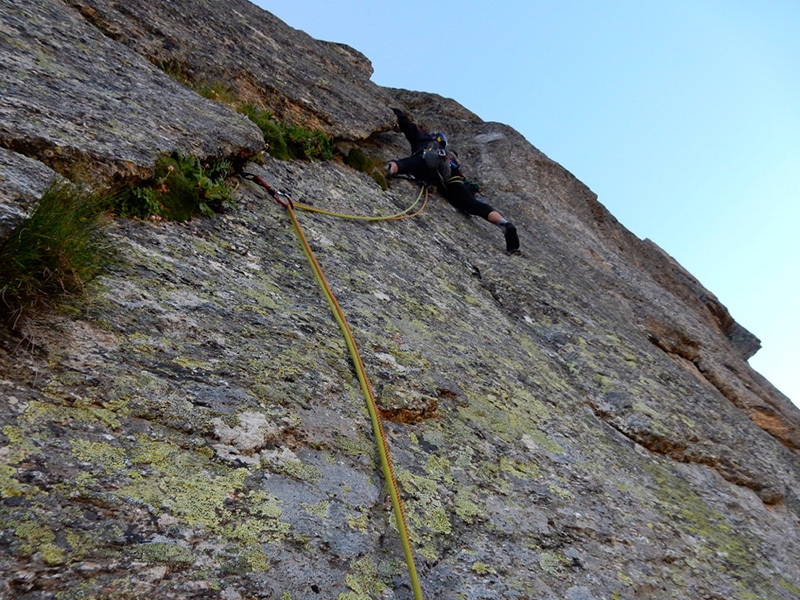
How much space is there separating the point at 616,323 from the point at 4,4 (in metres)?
7.04

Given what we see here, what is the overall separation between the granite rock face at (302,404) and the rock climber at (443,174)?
78 cm

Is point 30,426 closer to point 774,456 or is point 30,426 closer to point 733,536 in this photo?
point 733,536

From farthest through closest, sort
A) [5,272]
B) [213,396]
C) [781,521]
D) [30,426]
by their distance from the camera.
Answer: [781,521], [213,396], [5,272], [30,426]

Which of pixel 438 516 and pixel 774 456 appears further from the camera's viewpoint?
pixel 774 456

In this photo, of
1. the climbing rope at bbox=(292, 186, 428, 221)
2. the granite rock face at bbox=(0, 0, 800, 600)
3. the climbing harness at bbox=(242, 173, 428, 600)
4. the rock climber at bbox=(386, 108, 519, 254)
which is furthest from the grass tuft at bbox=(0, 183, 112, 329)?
the rock climber at bbox=(386, 108, 519, 254)

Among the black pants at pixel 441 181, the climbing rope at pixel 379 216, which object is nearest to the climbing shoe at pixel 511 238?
the black pants at pixel 441 181

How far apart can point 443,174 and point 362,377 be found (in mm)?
5791

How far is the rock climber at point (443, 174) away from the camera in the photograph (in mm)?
8438

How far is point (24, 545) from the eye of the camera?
1.80m

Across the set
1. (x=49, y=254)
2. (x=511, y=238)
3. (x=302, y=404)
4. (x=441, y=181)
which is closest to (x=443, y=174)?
(x=441, y=181)

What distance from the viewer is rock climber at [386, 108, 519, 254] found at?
27.7 feet

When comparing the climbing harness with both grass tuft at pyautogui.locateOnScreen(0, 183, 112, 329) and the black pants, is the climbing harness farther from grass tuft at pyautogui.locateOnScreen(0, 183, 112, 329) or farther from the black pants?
the black pants

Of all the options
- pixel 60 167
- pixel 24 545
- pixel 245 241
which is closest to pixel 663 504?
pixel 245 241

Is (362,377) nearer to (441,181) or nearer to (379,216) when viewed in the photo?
(379,216)
